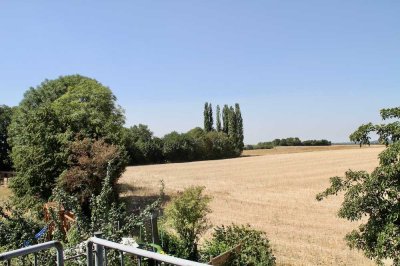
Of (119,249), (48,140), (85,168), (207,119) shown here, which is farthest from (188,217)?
(207,119)

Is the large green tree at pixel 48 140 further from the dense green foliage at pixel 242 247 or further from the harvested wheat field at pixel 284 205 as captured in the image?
the dense green foliage at pixel 242 247

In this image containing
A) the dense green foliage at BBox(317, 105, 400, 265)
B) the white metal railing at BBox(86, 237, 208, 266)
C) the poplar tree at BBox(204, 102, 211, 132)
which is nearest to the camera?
the white metal railing at BBox(86, 237, 208, 266)

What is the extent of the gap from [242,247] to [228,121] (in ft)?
273

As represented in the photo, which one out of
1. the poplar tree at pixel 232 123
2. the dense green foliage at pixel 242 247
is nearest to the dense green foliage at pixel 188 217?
the dense green foliage at pixel 242 247

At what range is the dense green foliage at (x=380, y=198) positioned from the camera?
7.81 meters

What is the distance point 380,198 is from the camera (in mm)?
8305

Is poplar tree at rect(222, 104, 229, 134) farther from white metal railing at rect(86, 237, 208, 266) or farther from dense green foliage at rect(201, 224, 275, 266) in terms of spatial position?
white metal railing at rect(86, 237, 208, 266)

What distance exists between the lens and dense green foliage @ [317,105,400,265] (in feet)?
25.6

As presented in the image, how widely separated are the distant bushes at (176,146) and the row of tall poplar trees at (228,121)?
10231 mm

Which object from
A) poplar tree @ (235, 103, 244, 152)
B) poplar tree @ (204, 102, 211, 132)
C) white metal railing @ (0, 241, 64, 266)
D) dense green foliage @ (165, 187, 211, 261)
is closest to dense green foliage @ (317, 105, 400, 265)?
dense green foliage @ (165, 187, 211, 261)

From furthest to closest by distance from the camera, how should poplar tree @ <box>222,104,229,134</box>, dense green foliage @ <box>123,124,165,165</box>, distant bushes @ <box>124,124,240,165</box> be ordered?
poplar tree @ <box>222,104,229,134</box> → distant bushes @ <box>124,124,240,165</box> → dense green foliage @ <box>123,124,165,165</box>

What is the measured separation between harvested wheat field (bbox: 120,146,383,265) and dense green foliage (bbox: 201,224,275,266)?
211 cm

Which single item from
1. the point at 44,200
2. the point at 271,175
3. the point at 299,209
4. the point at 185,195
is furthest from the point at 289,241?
the point at 271,175

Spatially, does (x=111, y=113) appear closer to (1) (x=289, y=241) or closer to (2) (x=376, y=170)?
(1) (x=289, y=241)
